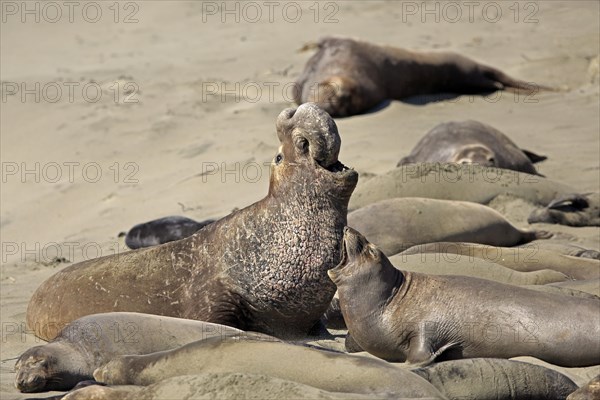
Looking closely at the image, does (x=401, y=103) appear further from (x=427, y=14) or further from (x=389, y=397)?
(x=389, y=397)

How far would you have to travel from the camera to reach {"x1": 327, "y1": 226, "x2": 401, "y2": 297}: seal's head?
19.9 ft

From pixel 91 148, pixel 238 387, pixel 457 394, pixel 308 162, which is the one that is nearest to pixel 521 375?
pixel 457 394

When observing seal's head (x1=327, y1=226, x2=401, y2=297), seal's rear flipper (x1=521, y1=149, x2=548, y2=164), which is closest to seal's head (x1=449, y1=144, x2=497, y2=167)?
seal's rear flipper (x1=521, y1=149, x2=548, y2=164)

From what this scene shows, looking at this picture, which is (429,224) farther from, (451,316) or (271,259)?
(451,316)

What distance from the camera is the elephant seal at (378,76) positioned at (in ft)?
44.4

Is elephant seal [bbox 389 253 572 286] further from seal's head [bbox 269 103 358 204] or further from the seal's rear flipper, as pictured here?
the seal's rear flipper

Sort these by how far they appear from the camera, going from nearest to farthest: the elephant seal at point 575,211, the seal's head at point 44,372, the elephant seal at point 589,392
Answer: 1. the elephant seal at point 589,392
2. the seal's head at point 44,372
3. the elephant seal at point 575,211

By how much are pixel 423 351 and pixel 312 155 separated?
1241 mm

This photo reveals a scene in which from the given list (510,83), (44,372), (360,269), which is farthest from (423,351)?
(510,83)

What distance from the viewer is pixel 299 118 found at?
6.38m

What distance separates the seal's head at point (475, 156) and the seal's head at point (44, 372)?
565 centimetres

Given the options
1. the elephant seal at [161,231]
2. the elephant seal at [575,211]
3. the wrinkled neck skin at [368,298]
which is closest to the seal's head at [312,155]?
the wrinkled neck skin at [368,298]

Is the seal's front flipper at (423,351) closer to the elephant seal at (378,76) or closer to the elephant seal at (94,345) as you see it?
the elephant seal at (94,345)

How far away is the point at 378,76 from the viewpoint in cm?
1396
